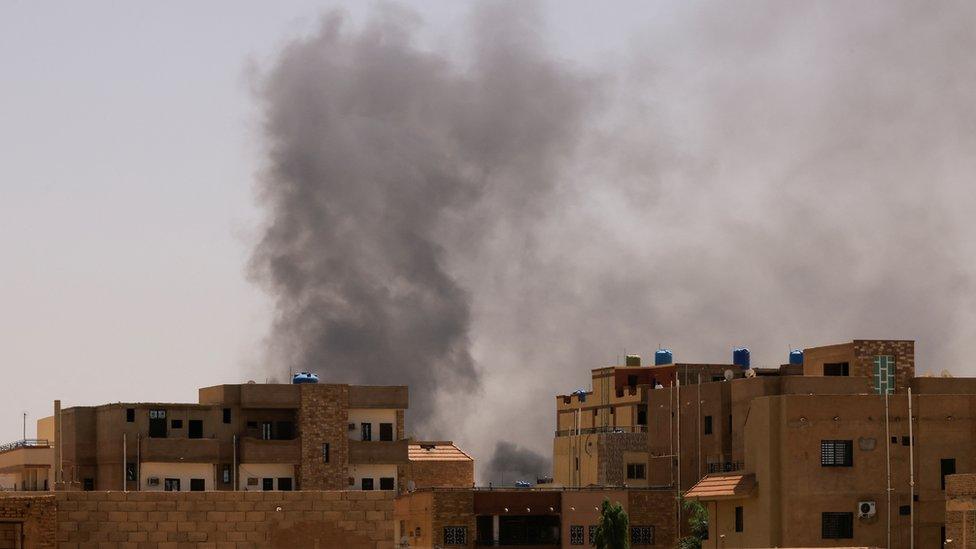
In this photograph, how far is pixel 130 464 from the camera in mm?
119938

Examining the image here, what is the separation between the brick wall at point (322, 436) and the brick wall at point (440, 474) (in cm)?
1019

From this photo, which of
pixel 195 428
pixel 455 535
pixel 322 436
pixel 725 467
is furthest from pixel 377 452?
pixel 725 467

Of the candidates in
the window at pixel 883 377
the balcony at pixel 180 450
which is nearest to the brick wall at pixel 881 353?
the window at pixel 883 377

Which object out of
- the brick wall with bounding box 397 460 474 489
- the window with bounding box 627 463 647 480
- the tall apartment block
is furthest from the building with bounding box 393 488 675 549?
the tall apartment block

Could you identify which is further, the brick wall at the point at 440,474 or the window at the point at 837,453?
the brick wall at the point at 440,474

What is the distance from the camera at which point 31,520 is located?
1695 inches

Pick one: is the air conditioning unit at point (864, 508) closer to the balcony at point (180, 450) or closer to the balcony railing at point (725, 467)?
the balcony railing at point (725, 467)

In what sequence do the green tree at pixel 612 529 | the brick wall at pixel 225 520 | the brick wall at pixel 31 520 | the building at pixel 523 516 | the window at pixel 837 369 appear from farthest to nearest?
the window at pixel 837 369 < the building at pixel 523 516 < the green tree at pixel 612 529 < the brick wall at pixel 225 520 < the brick wall at pixel 31 520

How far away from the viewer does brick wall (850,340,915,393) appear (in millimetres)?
111375

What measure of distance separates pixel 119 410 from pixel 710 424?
1492 inches

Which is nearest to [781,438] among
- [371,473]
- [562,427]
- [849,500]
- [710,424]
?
[849,500]

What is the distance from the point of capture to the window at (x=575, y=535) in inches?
4601

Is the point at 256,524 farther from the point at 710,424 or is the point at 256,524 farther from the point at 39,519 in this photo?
the point at 710,424

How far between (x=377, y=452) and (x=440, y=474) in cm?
1084
